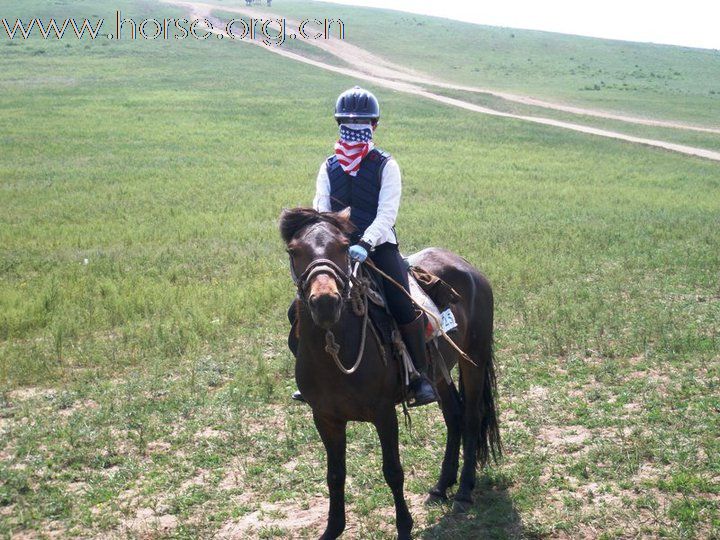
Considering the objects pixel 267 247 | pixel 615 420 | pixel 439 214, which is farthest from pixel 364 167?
pixel 439 214

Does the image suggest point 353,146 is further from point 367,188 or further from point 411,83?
point 411,83

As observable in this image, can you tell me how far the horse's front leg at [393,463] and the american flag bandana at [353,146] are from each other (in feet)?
5.56

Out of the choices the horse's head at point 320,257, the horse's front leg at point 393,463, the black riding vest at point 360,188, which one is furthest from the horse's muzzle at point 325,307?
the black riding vest at point 360,188

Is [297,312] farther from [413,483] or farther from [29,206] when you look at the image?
[29,206]

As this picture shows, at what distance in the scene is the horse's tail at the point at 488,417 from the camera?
656cm

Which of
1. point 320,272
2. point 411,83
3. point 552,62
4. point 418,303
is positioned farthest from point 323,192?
point 552,62

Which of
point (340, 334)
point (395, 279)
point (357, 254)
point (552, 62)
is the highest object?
point (552, 62)

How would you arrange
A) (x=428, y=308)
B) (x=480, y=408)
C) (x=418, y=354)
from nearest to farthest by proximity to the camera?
(x=418, y=354) < (x=428, y=308) < (x=480, y=408)

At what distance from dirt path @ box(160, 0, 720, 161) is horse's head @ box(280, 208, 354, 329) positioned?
99.9ft

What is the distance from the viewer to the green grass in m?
5.97

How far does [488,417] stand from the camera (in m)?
6.66

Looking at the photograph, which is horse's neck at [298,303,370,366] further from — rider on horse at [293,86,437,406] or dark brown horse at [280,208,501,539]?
rider on horse at [293,86,437,406]

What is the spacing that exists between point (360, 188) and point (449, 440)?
89.5 inches

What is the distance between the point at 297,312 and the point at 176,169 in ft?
72.4
